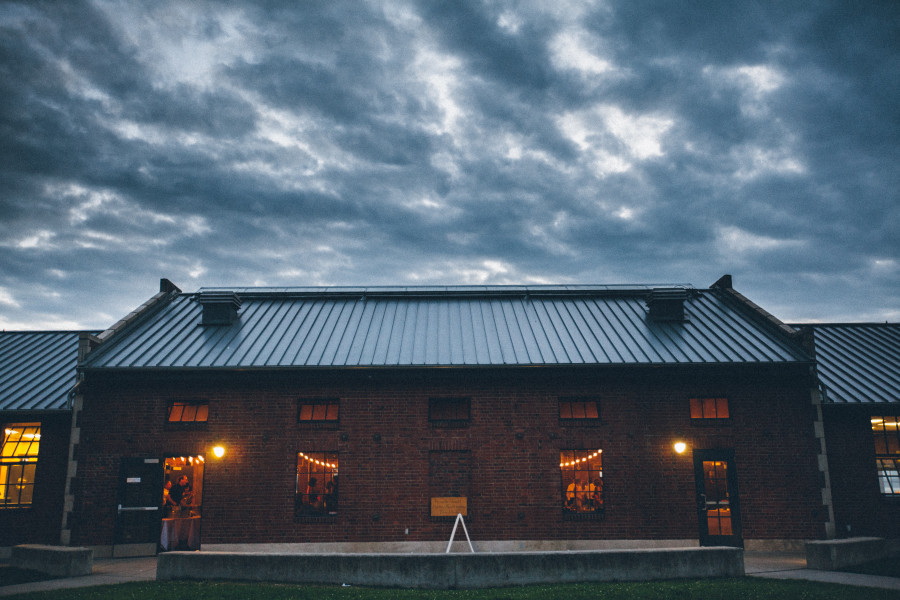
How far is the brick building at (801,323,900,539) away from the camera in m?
14.5

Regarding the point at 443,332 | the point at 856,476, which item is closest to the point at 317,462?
the point at 443,332

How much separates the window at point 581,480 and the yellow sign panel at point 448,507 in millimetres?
2785

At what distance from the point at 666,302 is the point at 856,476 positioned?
7.09 metres

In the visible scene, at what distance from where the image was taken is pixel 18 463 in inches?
602

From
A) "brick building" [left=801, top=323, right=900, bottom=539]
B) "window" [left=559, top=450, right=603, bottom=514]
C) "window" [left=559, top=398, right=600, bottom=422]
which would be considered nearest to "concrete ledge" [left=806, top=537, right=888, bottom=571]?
"brick building" [left=801, top=323, right=900, bottom=539]

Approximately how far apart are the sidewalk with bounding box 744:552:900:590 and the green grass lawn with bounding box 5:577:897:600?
0.78 metres

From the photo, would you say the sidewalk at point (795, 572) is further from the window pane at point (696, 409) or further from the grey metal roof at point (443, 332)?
the grey metal roof at point (443, 332)

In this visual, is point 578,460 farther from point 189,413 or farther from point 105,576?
point 105,576

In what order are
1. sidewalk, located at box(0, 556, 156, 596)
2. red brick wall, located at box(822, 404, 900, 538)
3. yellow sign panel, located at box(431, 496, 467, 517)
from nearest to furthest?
sidewalk, located at box(0, 556, 156, 596) → yellow sign panel, located at box(431, 496, 467, 517) → red brick wall, located at box(822, 404, 900, 538)

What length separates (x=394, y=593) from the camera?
9531 millimetres

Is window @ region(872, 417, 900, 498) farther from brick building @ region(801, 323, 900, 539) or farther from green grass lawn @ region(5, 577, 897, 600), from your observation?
green grass lawn @ region(5, 577, 897, 600)

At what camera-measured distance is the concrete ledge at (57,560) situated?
11656 mm

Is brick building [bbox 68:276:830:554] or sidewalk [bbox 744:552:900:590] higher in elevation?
brick building [bbox 68:276:830:554]

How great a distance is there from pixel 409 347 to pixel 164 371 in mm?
7114
